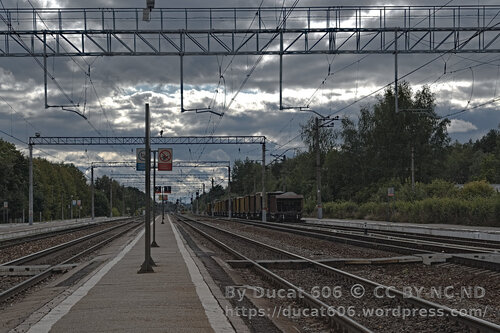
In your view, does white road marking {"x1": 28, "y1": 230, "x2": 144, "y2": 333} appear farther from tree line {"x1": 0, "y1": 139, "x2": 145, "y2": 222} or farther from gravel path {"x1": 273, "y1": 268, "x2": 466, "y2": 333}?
tree line {"x1": 0, "y1": 139, "x2": 145, "y2": 222}

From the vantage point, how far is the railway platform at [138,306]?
849cm

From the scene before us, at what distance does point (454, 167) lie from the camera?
429ft

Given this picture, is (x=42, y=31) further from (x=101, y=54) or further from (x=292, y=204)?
(x=292, y=204)

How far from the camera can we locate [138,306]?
10203mm

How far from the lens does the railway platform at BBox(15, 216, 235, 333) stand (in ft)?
27.9

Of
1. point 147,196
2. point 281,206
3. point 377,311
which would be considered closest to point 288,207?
point 281,206

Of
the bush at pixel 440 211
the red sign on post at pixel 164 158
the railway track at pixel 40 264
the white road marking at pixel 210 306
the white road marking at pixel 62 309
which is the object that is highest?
the red sign on post at pixel 164 158

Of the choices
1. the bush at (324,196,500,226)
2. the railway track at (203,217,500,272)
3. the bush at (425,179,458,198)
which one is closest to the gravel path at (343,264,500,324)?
the railway track at (203,217,500,272)

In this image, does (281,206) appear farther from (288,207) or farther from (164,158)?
(164,158)

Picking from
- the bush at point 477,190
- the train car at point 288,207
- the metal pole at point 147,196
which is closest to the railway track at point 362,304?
the metal pole at point 147,196

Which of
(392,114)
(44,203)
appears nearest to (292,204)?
(392,114)

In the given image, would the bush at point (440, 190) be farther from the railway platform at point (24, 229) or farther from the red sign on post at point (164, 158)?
the red sign on post at point (164, 158)

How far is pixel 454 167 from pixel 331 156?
159ft

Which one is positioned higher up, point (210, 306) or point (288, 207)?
point (288, 207)
